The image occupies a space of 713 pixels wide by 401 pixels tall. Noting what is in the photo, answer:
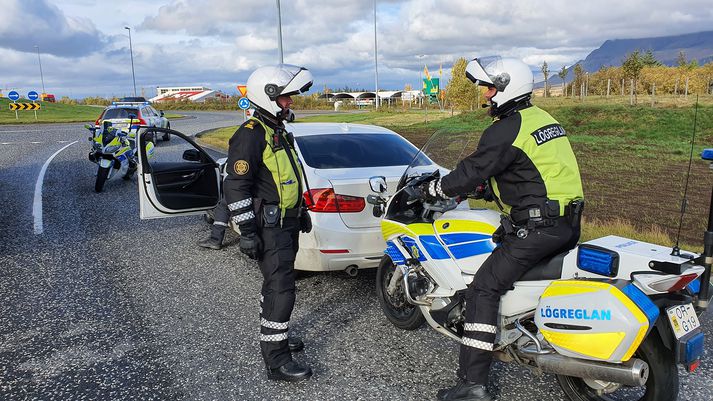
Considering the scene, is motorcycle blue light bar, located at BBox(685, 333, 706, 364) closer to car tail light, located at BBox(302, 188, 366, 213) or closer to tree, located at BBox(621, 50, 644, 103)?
car tail light, located at BBox(302, 188, 366, 213)

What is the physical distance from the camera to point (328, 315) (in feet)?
15.5

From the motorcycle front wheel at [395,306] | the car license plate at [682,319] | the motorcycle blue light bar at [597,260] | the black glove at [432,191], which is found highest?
the black glove at [432,191]

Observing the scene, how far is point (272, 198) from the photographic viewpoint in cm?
360

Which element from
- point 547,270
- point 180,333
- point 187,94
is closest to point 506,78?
point 547,270

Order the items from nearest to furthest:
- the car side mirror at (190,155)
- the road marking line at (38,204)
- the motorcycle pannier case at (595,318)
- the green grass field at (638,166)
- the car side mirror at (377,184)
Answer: the motorcycle pannier case at (595,318) → the car side mirror at (377,184) → the car side mirror at (190,155) → the green grass field at (638,166) → the road marking line at (38,204)

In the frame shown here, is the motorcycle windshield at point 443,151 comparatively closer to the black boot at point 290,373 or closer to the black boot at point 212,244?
the black boot at point 290,373

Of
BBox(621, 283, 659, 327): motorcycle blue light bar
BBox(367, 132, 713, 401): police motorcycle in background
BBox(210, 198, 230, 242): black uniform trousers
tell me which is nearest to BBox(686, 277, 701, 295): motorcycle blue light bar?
BBox(367, 132, 713, 401): police motorcycle in background

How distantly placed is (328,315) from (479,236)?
1.83m

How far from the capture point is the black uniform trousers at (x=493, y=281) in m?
3.04

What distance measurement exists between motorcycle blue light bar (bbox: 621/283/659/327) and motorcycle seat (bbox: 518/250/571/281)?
0.39m

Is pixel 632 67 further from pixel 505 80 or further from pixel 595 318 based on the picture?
pixel 595 318

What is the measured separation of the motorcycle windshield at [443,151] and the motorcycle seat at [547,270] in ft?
4.02

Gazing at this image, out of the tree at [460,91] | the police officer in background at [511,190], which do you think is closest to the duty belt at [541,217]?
the police officer in background at [511,190]

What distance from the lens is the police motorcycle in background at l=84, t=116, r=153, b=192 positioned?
10656 mm
